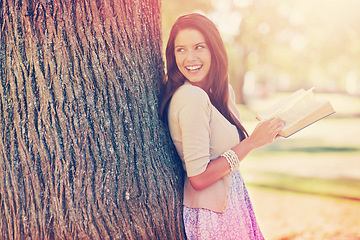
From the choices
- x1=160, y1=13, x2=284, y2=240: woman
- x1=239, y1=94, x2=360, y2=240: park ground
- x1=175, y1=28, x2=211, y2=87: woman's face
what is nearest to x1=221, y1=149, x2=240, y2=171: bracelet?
x1=160, y1=13, x2=284, y2=240: woman

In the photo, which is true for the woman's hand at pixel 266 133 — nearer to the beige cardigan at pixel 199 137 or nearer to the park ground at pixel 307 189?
the beige cardigan at pixel 199 137

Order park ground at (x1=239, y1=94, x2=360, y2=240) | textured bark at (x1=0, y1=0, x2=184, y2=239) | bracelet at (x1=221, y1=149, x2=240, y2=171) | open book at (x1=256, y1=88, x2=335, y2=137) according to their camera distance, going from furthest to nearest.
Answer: park ground at (x1=239, y1=94, x2=360, y2=240)
bracelet at (x1=221, y1=149, x2=240, y2=171)
open book at (x1=256, y1=88, x2=335, y2=137)
textured bark at (x1=0, y1=0, x2=184, y2=239)

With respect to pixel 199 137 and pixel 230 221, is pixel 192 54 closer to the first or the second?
pixel 199 137

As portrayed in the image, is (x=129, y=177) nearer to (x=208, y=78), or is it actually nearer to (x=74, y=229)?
(x=74, y=229)

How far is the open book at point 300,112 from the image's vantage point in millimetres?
2576

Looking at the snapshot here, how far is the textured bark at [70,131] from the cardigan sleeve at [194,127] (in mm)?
260

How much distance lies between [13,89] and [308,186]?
22.4 ft

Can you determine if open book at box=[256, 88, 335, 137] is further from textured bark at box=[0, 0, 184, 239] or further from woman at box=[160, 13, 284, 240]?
textured bark at box=[0, 0, 184, 239]

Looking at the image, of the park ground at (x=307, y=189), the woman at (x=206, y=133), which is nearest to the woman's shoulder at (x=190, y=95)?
the woman at (x=206, y=133)

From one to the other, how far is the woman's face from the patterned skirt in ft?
2.44

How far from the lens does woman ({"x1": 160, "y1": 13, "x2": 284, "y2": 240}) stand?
263 centimetres

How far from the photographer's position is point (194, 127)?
8.52 ft

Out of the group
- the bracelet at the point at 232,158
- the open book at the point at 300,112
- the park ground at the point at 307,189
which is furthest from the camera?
the park ground at the point at 307,189

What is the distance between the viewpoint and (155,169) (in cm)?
268
